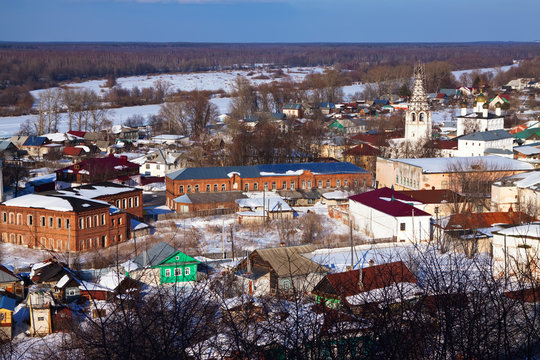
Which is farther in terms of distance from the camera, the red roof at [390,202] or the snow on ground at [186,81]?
the snow on ground at [186,81]

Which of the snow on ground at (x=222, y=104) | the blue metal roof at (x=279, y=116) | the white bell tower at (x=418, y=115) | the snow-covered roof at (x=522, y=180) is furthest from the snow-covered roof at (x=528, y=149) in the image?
the snow on ground at (x=222, y=104)

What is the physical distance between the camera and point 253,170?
1121 inches

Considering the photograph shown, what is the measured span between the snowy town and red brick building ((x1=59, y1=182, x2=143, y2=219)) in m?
0.06

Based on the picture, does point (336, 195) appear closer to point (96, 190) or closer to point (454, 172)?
point (454, 172)

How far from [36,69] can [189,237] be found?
91.3 m

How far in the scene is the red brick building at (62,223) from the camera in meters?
20.6

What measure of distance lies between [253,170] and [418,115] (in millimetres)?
10538

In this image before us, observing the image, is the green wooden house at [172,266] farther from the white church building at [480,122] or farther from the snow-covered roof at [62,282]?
the white church building at [480,122]

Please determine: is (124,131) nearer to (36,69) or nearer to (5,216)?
(5,216)

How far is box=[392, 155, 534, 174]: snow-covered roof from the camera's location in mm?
26500

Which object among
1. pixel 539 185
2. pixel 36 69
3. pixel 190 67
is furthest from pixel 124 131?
pixel 190 67

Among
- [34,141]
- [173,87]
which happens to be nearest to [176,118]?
[34,141]

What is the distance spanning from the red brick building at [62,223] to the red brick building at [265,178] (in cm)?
559

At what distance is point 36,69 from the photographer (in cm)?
10556
